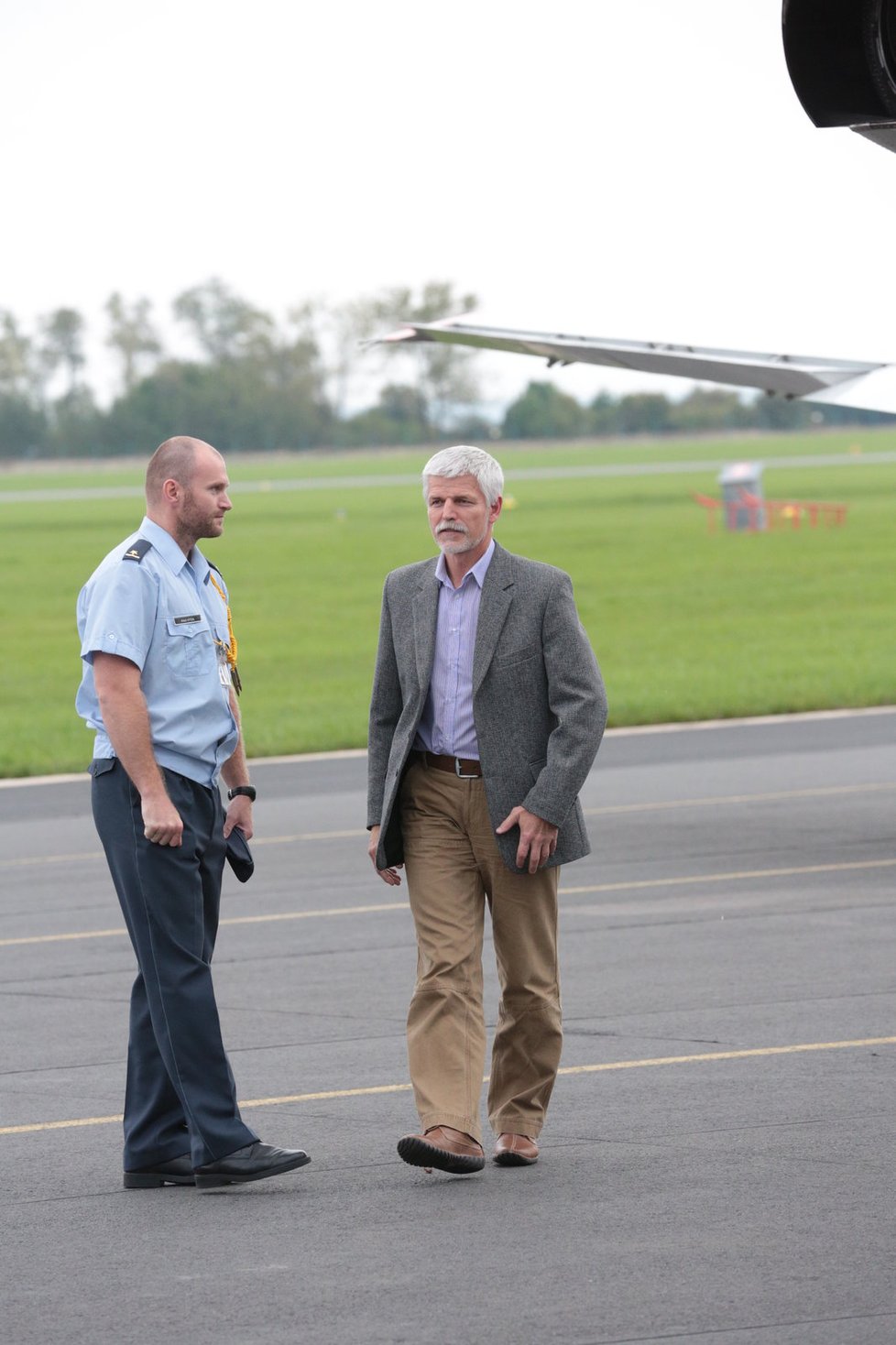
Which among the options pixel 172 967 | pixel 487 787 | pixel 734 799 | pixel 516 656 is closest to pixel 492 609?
pixel 516 656

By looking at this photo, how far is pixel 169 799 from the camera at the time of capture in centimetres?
633

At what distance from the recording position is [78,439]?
506ft

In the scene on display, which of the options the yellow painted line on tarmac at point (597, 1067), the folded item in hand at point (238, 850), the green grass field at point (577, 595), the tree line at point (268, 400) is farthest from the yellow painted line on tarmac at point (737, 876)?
the tree line at point (268, 400)

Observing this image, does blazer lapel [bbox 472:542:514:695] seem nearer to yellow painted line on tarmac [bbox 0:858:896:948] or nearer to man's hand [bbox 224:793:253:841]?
man's hand [bbox 224:793:253:841]

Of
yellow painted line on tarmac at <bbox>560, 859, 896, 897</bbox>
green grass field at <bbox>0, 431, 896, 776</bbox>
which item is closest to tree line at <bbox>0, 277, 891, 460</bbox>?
green grass field at <bbox>0, 431, 896, 776</bbox>

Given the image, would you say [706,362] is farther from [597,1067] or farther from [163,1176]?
[163,1176]

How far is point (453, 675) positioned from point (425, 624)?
0.19 meters

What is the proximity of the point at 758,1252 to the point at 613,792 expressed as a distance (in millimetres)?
10992

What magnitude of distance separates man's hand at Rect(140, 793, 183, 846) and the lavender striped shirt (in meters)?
0.87

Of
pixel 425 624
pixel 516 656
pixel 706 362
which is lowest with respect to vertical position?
pixel 516 656

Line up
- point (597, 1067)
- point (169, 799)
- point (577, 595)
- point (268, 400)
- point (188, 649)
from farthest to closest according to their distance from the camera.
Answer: point (268, 400) → point (577, 595) → point (597, 1067) → point (188, 649) → point (169, 799)

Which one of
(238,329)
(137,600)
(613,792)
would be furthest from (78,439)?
(137,600)

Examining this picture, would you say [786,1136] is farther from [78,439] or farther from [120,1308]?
[78,439]

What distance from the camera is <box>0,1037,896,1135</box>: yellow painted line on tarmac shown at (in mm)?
7297
